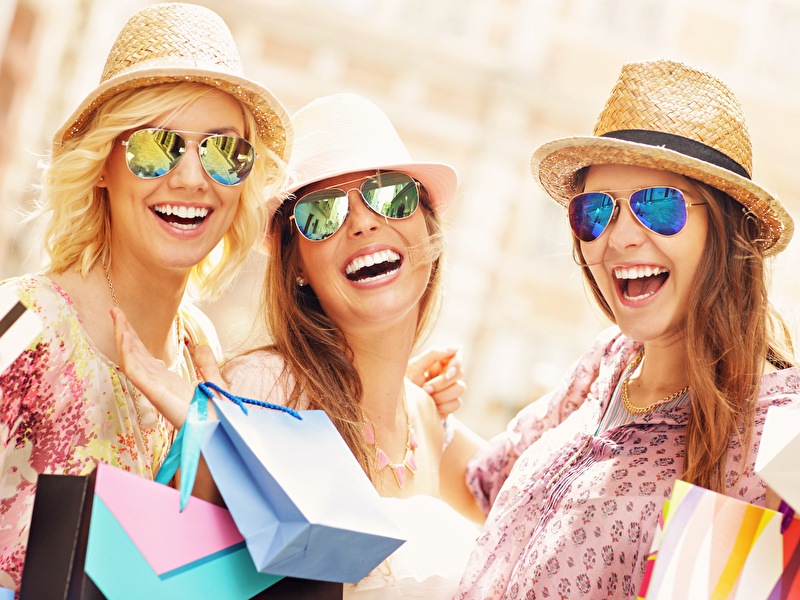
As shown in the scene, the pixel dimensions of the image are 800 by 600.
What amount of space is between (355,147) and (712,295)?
101cm

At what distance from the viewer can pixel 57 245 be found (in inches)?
90.0

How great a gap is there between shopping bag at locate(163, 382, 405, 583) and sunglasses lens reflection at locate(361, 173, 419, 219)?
0.98m

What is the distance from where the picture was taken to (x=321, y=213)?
8.12 ft

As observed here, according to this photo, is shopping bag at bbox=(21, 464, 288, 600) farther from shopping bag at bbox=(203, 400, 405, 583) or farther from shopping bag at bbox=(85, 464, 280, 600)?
shopping bag at bbox=(203, 400, 405, 583)

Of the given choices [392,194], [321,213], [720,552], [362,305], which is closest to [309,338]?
[362,305]

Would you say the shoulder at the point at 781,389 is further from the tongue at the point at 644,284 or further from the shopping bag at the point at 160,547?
the shopping bag at the point at 160,547

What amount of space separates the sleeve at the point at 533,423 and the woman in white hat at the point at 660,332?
0.36 meters

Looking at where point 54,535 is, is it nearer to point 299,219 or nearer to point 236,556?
point 236,556

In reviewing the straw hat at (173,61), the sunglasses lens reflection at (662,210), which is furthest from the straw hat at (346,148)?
the sunglasses lens reflection at (662,210)

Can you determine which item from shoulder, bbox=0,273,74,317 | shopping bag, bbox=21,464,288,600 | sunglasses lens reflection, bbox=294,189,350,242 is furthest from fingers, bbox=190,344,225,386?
sunglasses lens reflection, bbox=294,189,350,242

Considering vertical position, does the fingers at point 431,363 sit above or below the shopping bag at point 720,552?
above

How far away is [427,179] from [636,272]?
2.54 ft

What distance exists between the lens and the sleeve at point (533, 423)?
2666mm

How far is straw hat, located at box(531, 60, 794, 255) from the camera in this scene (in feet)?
6.66
